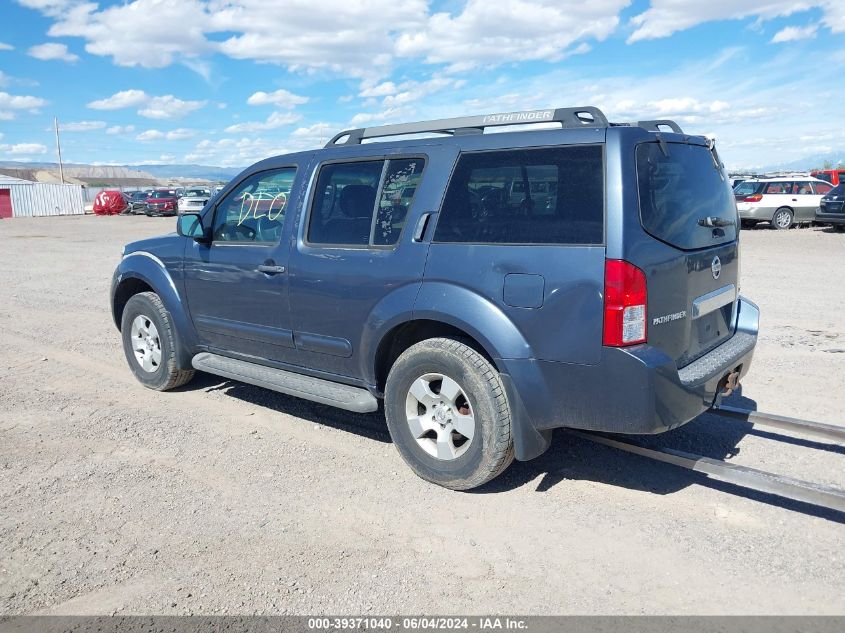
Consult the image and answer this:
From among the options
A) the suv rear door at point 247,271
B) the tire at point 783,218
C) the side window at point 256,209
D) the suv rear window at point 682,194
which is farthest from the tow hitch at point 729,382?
the tire at point 783,218

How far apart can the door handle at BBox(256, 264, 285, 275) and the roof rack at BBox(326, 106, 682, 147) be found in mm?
928

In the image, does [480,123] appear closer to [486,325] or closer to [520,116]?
[520,116]

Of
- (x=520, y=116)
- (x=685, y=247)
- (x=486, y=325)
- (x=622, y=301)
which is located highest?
(x=520, y=116)

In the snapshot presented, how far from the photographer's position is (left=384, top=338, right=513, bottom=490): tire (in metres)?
3.79

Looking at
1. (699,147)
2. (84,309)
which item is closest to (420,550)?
(699,147)

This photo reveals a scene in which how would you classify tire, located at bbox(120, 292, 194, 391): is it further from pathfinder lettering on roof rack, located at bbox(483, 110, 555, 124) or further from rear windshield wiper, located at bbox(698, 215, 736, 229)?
rear windshield wiper, located at bbox(698, 215, 736, 229)

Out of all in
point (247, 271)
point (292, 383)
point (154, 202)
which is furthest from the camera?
point (154, 202)

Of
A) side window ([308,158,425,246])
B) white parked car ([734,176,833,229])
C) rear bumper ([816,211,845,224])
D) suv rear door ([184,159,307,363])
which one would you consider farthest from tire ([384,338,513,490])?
white parked car ([734,176,833,229])

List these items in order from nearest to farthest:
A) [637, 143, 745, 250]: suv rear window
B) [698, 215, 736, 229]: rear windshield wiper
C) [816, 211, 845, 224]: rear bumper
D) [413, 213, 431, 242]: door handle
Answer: [637, 143, 745, 250]: suv rear window → [698, 215, 736, 229]: rear windshield wiper → [413, 213, 431, 242]: door handle → [816, 211, 845, 224]: rear bumper

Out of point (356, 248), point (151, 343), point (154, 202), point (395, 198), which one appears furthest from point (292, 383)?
point (154, 202)

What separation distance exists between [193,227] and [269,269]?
0.91 metres

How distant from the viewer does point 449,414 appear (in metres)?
4.02

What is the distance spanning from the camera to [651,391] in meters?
3.39

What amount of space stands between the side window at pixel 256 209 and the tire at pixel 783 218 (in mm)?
20648
